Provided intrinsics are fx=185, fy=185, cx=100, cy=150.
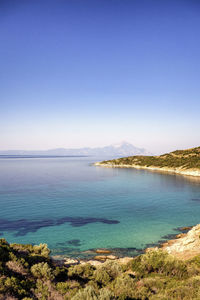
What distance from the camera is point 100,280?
11.2m

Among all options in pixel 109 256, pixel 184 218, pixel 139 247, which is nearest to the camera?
pixel 109 256

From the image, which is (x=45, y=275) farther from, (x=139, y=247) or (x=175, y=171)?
(x=175, y=171)

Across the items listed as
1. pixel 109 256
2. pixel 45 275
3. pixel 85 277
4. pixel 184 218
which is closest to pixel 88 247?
pixel 109 256

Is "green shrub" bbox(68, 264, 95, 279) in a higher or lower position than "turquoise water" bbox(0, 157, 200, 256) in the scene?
higher

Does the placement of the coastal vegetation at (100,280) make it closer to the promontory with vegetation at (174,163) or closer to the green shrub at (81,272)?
the green shrub at (81,272)

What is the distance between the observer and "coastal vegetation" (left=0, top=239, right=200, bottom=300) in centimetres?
864

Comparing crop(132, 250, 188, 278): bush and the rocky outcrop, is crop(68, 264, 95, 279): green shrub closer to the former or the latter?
crop(132, 250, 188, 278): bush

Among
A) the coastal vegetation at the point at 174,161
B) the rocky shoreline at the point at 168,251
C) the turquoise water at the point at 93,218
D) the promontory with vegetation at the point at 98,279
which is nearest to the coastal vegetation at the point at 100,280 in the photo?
the promontory with vegetation at the point at 98,279

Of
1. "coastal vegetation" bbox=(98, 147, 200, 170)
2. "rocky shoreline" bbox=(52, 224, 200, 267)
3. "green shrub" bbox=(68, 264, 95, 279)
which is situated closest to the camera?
"green shrub" bbox=(68, 264, 95, 279)

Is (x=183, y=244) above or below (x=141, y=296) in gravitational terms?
below

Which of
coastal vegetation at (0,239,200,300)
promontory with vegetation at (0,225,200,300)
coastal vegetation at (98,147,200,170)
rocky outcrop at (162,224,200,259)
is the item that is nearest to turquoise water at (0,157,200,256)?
rocky outcrop at (162,224,200,259)

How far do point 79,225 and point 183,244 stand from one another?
1456 centimetres

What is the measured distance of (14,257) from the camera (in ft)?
39.3

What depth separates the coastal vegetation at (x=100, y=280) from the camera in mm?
8641
